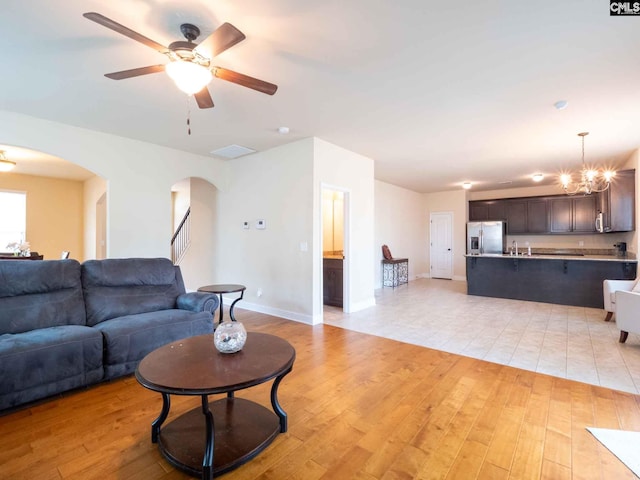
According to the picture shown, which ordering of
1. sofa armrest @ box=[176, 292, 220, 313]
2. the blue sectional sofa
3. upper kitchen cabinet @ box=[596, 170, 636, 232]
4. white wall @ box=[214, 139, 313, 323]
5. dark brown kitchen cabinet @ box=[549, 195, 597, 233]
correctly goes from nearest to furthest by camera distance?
the blue sectional sofa < sofa armrest @ box=[176, 292, 220, 313] < white wall @ box=[214, 139, 313, 323] < upper kitchen cabinet @ box=[596, 170, 636, 232] < dark brown kitchen cabinet @ box=[549, 195, 597, 233]

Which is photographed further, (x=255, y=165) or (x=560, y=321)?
(x=255, y=165)

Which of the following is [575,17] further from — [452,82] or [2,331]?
[2,331]

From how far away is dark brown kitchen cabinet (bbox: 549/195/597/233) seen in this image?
24.3 ft

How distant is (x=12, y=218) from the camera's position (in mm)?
6887

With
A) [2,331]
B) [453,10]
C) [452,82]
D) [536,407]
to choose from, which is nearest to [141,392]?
[2,331]

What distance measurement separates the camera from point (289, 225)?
4.88 m

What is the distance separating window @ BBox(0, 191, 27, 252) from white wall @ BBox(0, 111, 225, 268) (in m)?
4.40

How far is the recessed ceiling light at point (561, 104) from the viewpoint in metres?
3.34

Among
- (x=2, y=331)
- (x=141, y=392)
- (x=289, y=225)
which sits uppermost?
(x=289, y=225)

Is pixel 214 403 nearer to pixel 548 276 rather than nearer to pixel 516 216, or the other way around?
pixel 548 276

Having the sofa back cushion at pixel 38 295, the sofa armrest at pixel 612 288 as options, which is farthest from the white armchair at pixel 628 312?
the sofa back cushion at pixel 38 295

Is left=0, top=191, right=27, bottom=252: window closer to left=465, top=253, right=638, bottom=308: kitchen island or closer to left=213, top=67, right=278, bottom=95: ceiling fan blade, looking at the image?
left=213, top=67, right=278, bottom=95: ceiling fan blade

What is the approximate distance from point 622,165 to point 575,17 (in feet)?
19.7

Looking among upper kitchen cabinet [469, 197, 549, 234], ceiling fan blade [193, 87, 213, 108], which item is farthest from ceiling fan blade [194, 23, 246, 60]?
upper kitchen cabinet [469, 197, 549, 234]
